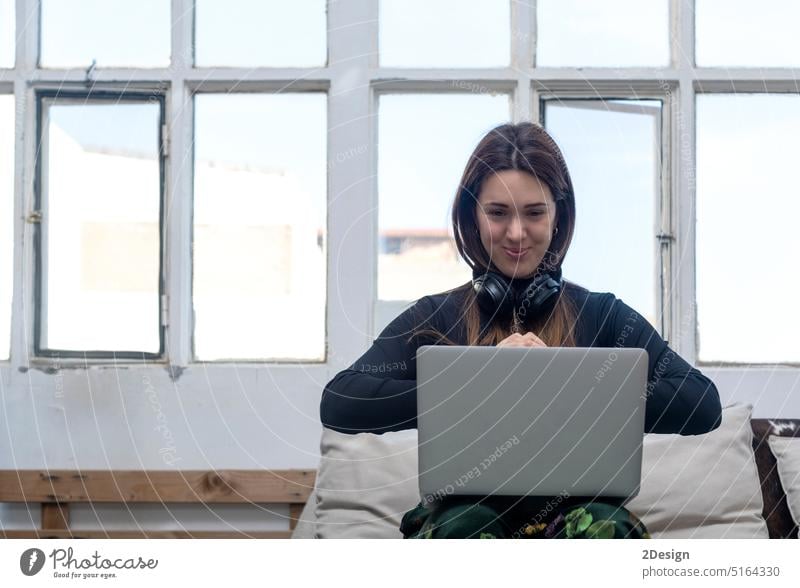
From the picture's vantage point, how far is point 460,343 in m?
1.34

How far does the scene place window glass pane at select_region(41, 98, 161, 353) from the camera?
5.53 ft

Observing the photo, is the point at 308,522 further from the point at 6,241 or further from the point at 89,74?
the point at 89,74

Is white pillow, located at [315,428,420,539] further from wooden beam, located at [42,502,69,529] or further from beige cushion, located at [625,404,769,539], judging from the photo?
wooden beam, located at [42,502,69,529]

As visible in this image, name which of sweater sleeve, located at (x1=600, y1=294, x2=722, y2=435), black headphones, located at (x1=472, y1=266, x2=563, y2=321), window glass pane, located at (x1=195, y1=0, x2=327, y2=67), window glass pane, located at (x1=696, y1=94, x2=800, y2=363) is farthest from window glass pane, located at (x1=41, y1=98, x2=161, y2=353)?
window glass pane, located at (x1=696, y1=94, x2=800, y2=363)

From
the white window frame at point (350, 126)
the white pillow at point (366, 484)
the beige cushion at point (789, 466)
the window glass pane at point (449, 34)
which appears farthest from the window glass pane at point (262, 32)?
the beige cushion at point (789, 466)

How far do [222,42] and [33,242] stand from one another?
0.44 meters

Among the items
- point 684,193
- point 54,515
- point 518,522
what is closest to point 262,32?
point 684,193

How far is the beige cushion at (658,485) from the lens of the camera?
1.51 m

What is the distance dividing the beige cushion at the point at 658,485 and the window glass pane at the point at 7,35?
783mm

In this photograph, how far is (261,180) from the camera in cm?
175

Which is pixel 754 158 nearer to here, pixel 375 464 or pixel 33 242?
pixel 375 464

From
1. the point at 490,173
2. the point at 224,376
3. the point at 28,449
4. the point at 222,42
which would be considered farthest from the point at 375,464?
the point at 222,42

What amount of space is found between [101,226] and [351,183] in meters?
0.44

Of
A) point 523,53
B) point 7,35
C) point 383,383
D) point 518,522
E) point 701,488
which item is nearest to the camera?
point 518,522
